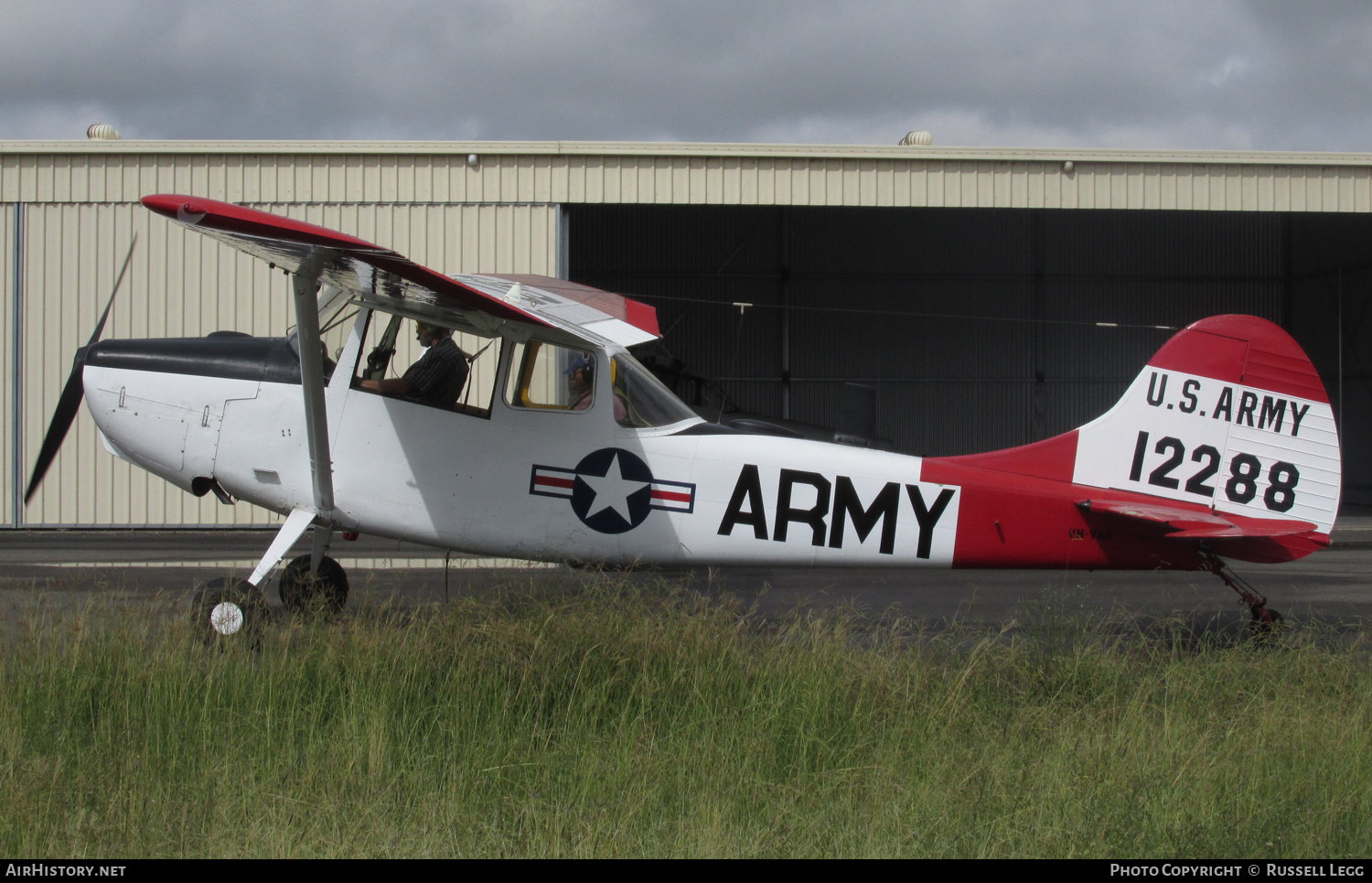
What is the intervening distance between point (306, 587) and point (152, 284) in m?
9.75

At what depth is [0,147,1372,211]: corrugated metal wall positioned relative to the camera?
→ 13.9m

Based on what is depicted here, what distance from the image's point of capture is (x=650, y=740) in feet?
13.0

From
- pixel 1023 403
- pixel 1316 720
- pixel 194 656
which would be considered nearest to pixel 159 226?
pixel 194 656

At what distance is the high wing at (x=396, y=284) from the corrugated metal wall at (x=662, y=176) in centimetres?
722

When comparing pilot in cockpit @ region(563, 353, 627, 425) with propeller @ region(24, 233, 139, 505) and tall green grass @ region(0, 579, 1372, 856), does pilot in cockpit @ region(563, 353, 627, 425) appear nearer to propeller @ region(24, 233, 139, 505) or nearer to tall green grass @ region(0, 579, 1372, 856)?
tall green grass @ region(0, 579, 1372, 856)

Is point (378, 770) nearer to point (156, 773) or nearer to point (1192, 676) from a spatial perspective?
point (156, 773)

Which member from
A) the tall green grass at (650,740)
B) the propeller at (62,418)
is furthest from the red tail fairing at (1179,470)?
the propeller at (62,418)

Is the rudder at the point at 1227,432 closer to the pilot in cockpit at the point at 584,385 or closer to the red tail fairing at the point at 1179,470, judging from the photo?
the red tail fairing at the point at 1179,470

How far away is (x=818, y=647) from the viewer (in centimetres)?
470

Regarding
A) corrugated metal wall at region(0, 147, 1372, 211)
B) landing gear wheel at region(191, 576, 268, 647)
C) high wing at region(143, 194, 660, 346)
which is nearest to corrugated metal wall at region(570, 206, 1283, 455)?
corrugated metal wall at region(0, 147, 1372, 211)

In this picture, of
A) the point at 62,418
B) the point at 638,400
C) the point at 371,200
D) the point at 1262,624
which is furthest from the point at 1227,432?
the point at 371,200

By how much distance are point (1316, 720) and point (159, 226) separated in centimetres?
1501

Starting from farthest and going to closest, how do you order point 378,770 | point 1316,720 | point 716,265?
point 716,265 < point 1316,720 < point 378,770

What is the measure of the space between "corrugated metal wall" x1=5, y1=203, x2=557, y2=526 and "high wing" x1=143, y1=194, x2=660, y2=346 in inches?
276
